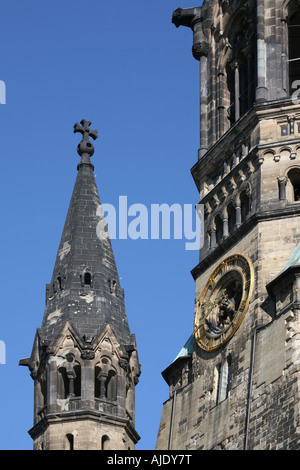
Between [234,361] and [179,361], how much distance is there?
363 centimetres

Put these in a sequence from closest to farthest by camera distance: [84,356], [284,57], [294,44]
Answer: [84,356] → [284,57] → [294,44]

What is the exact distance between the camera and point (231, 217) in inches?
2537

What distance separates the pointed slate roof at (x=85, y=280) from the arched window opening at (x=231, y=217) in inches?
148

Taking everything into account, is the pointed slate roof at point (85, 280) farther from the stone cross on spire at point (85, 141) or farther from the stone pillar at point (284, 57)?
the stone pillar at point (284, 57)

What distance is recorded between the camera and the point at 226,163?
65938mm

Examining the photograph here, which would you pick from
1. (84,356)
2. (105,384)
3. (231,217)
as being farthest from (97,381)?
(231,217)

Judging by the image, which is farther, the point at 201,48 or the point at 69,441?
the point at 201,48

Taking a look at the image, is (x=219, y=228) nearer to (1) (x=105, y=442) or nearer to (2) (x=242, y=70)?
(2) (x=242, y=70)

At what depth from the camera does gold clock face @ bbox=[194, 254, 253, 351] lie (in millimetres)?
61500

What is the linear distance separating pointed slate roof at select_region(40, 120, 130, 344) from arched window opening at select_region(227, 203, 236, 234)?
376cm

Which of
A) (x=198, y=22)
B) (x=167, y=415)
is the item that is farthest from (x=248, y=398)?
(x=198, y=22)

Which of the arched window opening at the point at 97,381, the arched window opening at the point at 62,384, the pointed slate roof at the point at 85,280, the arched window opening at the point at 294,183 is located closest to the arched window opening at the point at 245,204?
the arched window opening at the point at 294,183

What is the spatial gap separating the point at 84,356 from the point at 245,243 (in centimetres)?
604

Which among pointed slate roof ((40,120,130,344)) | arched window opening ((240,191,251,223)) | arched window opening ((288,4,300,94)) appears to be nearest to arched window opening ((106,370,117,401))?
pointed slate roof ((40,120,130,344))
